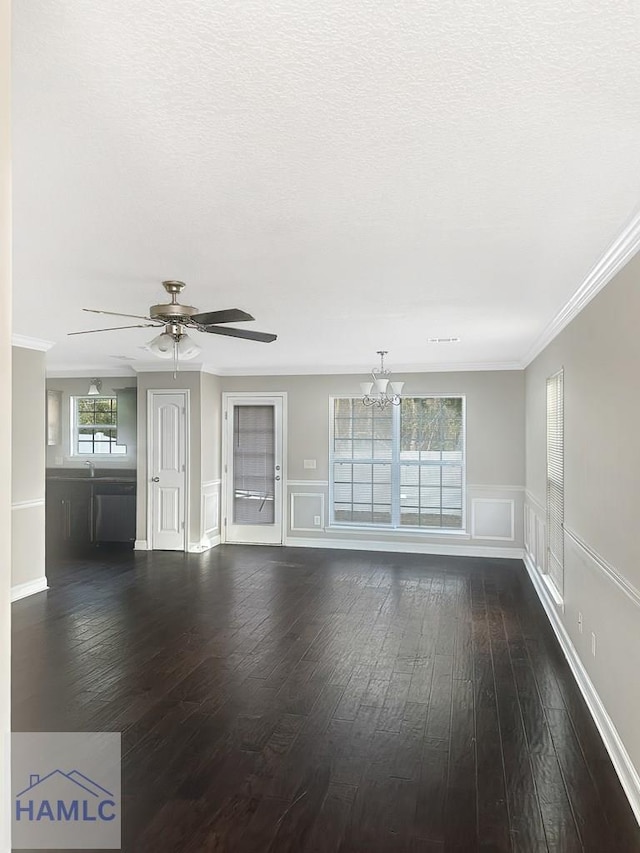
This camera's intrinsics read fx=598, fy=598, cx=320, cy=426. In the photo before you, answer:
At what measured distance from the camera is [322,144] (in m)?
1.86

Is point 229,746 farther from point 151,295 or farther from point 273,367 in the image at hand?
point 273,367

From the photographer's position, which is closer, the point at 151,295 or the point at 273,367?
the point at 151,295

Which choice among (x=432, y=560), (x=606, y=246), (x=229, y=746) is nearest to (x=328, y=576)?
(x=432, y=560)

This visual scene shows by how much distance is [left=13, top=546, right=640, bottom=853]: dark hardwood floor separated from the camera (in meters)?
2.41

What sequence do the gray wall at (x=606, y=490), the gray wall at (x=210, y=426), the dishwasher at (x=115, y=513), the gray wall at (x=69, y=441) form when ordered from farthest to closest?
the gray wall at (x=69, y=441)
the dishwasher at (x=115, y=513)
the gray wall at (x=210, y=426)
the gray wall at (x=606, y=490)

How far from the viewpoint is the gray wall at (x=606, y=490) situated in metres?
2.70

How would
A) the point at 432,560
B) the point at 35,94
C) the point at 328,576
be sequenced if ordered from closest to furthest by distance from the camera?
the point at 35,94 → the point at 328,576 → the point at 432,560

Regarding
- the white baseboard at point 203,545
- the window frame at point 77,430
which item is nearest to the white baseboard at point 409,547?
Result: the white baseboard at point 203,545

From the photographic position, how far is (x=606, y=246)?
2830 mm

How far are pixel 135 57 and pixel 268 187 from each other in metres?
0.81

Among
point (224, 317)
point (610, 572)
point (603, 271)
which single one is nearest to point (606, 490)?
point (610, 572)

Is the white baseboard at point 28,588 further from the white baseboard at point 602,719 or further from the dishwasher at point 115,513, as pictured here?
the white baseboard at point 602,719

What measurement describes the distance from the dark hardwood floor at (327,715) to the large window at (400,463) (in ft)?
6.66

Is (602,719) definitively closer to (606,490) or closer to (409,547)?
(606,490)
